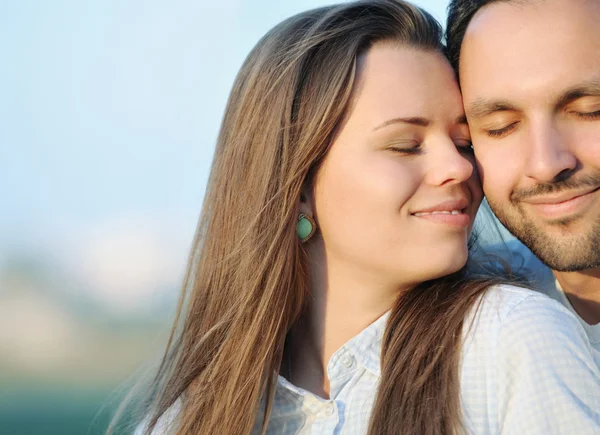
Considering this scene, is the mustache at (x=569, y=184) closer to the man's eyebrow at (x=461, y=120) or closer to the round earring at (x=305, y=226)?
the man's eyebrow at (x=461, y=120)

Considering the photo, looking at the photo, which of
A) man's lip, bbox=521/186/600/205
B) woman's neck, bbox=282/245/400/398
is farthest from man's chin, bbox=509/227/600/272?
woman's neck, bbox=282/245/400/398

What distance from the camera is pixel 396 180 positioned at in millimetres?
2137

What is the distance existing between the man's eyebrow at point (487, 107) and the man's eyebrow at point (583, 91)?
0.54 ft

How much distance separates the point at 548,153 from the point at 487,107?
0.27 metres

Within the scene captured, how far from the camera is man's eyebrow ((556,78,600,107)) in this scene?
7.43 feet

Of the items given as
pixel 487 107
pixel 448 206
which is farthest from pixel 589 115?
pixel 448 206

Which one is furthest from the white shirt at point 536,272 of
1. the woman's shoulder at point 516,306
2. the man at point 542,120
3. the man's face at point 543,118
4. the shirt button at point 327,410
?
the shirt button at point 327,410

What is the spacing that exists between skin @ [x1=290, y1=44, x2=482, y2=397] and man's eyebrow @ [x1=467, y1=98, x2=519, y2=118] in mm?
53

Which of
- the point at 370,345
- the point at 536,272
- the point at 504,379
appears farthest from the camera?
the point at 536,272

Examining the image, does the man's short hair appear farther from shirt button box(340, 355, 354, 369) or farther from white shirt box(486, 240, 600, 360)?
shirt button box(340, 355, 354, 369)

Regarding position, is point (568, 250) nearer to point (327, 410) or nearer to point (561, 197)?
point (561, 197)

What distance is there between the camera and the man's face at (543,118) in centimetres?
229

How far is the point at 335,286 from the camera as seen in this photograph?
7.95 ft

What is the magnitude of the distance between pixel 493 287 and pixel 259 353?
820mm
